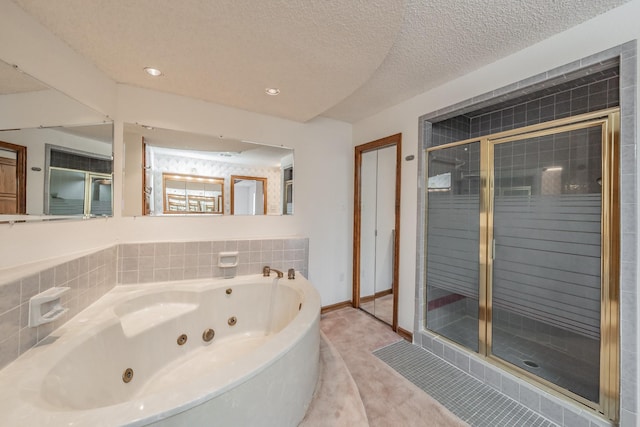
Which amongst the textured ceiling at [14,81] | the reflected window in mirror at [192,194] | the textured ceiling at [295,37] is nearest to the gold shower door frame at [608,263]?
the textured ceiling at [295,37]

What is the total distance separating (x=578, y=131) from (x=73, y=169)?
3176mm

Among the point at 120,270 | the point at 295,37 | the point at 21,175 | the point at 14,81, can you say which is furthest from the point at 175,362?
the point at 295,37

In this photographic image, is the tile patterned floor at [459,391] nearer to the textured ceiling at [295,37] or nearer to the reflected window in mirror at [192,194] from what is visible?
the reflected window in mirror at [192,194]

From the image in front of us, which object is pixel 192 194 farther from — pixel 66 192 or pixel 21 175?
pixel 21 175

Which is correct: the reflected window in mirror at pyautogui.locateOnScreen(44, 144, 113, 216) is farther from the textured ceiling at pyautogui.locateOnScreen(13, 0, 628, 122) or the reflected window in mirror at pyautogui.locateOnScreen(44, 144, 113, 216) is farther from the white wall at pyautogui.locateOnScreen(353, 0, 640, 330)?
the white wall at pyautogui.locateOnScreen(353, 0, 640, 330)

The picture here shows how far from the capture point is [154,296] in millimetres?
1942

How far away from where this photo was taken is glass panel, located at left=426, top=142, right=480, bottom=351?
2.12 metres

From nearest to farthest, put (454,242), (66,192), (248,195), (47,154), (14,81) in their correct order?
(14,81), (47,154), (66,192), (454,242), (248,195)

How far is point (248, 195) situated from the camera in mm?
2561

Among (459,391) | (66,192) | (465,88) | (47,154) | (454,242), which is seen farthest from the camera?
(454,242)

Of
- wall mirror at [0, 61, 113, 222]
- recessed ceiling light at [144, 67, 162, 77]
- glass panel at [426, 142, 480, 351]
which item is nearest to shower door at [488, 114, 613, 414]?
glass panel at [426, 142, 480, 351]

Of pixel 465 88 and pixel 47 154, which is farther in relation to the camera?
pixel 465 88

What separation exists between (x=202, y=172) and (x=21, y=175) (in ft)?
4.09

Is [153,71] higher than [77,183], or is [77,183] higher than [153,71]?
[153,71]
